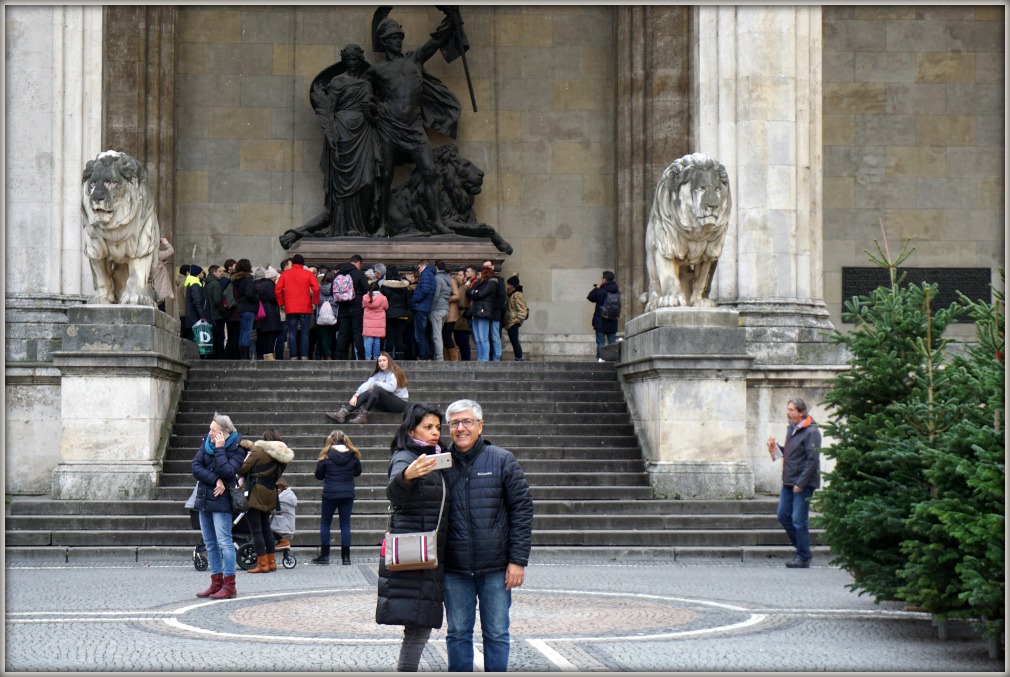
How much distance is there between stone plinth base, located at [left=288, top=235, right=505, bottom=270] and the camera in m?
27.7

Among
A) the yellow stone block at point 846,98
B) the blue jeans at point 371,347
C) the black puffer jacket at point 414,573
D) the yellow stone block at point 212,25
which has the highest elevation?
the yellow stone block at point 212,25

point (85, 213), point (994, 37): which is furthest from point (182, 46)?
point (994, 37)

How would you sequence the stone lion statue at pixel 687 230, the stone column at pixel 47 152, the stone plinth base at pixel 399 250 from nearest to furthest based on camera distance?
1. the stone lion statue at pixel 687 230
2. the stone column at pixel 47 152
3. the stone plinth base at pixel 399 250

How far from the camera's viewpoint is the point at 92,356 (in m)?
19.0

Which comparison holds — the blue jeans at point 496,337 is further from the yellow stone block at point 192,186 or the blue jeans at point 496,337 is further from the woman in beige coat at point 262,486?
the woman in beige coat at point 262,486

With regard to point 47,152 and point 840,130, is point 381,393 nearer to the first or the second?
point 47,152

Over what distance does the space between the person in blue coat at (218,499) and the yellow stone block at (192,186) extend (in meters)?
16.1

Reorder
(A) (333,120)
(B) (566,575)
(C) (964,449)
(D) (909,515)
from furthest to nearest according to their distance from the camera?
1. (A) (333,120)
2. (B) (566,575)
3. (D) (909,515)
4. (C) (964,449)

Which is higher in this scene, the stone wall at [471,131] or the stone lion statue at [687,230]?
the stone wall at [471,131]

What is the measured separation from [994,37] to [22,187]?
61.0ft

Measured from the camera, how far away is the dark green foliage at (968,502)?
9617mm

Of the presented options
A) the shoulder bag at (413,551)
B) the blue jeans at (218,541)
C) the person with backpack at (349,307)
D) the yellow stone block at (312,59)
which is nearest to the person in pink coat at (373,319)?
the person with backpack at (349,307)

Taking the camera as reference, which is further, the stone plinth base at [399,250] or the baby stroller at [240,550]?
the stone plinth base at [399,250]

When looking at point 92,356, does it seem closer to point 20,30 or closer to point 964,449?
point 20,30
